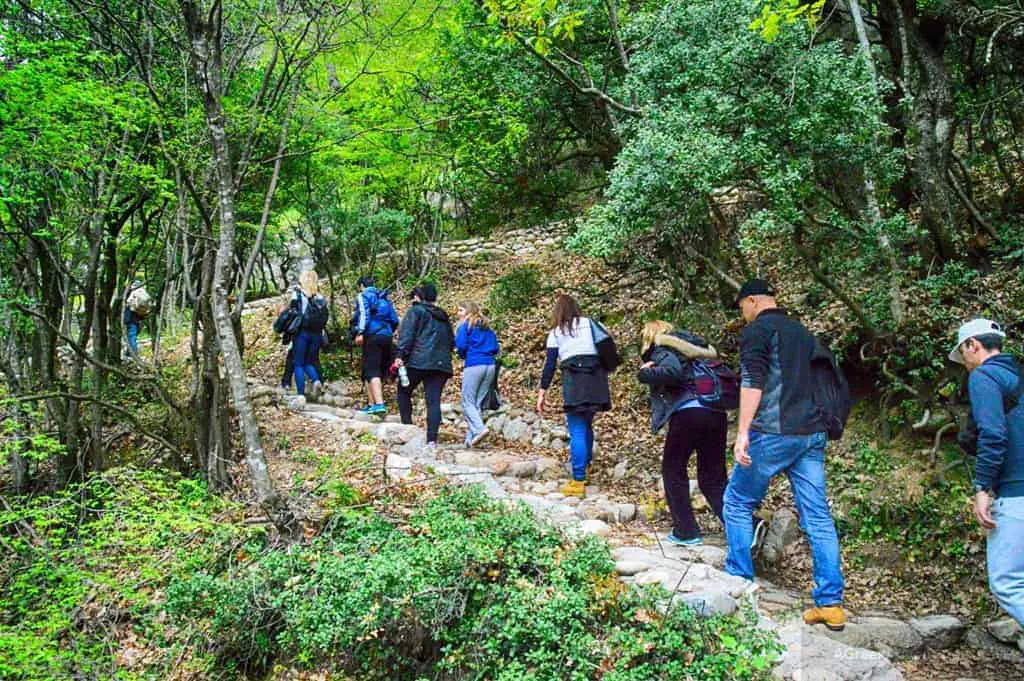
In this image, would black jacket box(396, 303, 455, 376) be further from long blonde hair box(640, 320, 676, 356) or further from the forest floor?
long blonde hair box(640, 320, 676, 356)

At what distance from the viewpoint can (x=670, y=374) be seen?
4.98 m

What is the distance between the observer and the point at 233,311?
729 centimetres

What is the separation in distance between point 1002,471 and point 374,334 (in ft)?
22.2

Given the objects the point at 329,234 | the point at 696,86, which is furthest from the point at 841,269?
the point at 329,234

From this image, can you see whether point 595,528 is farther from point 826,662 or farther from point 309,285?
point 309,285

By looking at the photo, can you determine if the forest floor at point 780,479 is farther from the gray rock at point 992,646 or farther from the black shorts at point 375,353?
the black shorts at point 375,353

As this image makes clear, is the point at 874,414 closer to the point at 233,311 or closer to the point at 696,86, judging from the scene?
the point at 696,86

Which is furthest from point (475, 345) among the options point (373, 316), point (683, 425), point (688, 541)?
point (688, 541)

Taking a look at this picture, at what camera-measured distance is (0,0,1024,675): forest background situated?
236 inches

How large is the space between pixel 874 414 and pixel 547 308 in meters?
6.10

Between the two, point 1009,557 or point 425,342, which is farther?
point 425,342

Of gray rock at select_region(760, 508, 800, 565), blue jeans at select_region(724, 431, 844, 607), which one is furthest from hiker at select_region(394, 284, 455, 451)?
blue jeans at select_region(724, 431, 844, 607)

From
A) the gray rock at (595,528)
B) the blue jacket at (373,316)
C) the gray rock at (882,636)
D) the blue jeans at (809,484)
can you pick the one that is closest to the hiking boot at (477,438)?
the blue jacket at (373,316)

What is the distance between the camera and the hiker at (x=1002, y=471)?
11.3ft
